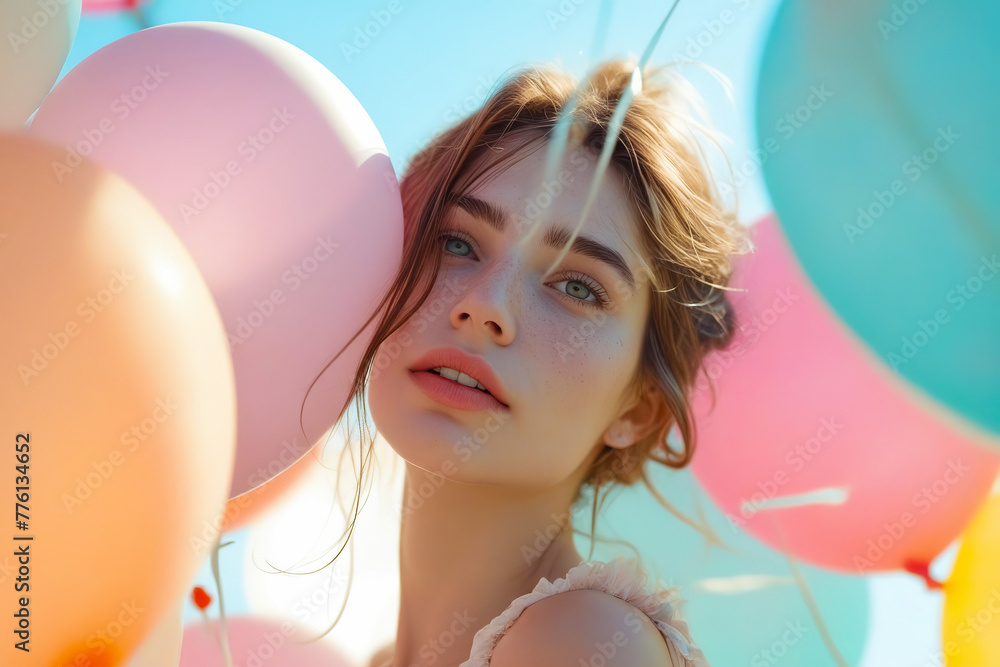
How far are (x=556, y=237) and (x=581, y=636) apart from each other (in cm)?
65

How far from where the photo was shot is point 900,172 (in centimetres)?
147

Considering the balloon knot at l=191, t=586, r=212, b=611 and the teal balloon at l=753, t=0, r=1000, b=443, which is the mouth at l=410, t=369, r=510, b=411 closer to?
the teal balloon at l=753, t=0, r=1000, b=443

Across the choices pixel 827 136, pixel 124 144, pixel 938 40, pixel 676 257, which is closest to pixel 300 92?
pixel 124 144

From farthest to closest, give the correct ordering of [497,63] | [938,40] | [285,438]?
[497,63] → [938,40] → [285,438]

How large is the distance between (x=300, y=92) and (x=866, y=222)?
1059 millimetres

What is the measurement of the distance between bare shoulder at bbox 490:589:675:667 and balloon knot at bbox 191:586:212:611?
0.95 meters

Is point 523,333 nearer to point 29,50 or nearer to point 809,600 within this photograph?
point 29,50

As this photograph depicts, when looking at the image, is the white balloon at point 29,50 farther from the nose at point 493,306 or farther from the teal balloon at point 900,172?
the teal balloon at point 900,172

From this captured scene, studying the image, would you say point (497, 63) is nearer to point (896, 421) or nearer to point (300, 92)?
point (300, 92)

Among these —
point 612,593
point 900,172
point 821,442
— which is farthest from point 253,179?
point 821,442

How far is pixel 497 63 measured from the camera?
69.1 inches

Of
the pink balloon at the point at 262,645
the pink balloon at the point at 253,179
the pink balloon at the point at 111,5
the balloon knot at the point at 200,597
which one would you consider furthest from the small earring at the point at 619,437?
the pink balloon at the point at 111,5

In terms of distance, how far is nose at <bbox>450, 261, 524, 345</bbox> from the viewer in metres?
1.33

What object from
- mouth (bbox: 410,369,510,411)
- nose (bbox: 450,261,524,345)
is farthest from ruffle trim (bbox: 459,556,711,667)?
nose (bbox: 450,261,524,345)
